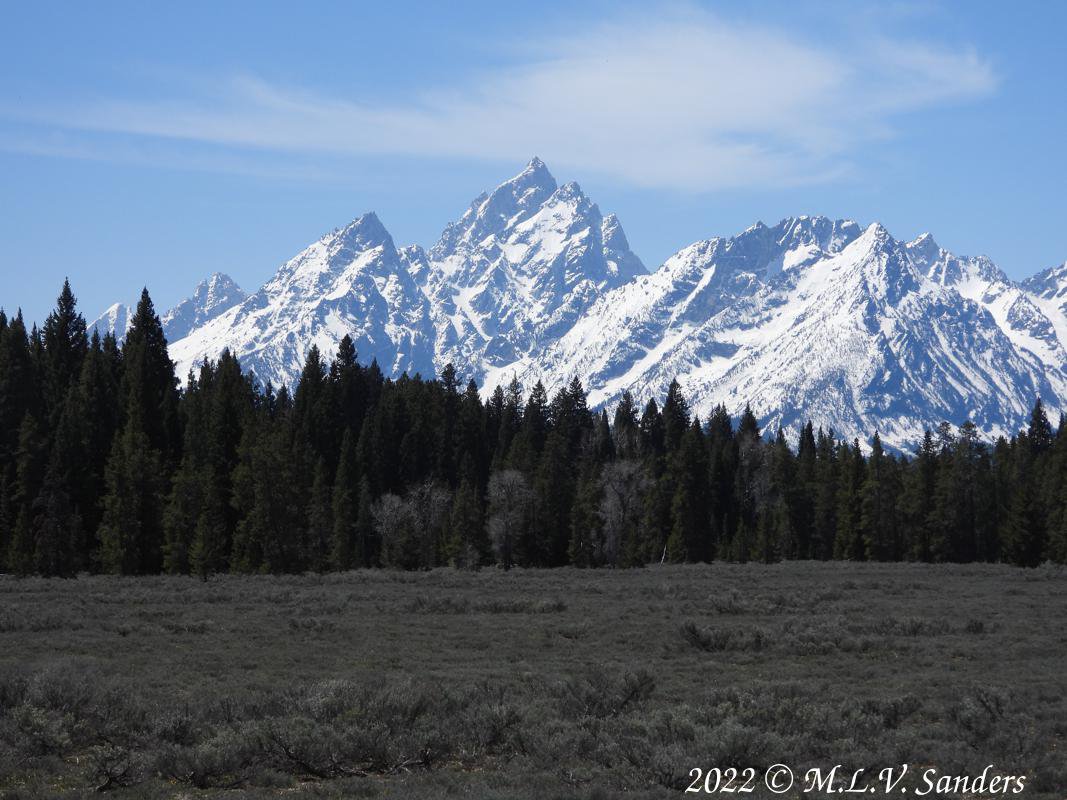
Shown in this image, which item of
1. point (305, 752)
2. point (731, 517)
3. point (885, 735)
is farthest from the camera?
point (731, 517)

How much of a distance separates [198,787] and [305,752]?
1729 millimetres

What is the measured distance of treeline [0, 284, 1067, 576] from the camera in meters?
69.8

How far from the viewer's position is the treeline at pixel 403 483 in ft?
229

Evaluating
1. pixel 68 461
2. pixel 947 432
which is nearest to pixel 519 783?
pixel 68 461

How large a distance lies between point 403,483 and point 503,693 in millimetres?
83400

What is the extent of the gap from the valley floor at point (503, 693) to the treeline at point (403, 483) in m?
22.0

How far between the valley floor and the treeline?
22005 millimetres

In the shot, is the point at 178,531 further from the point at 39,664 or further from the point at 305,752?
the point at 305,752

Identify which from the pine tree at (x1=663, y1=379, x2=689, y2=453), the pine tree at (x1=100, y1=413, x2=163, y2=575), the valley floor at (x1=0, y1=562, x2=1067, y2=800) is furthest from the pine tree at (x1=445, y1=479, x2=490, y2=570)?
the pine tree at (x1=663, y1=379, x2=689, y2=453)

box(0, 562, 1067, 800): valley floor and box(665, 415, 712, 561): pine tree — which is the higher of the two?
box(665, 415, 712, 561): pine tree

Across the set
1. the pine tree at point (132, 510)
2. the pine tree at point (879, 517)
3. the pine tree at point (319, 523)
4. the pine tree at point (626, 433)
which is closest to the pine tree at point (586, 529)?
the pine tree at point (319, 523)

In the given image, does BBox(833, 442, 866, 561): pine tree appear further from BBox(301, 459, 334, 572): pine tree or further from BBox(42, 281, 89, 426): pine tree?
BBox(42, 281, 89, 426): pine tree

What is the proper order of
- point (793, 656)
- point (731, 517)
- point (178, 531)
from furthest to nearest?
point (731, 517), point (178, 531), point (793, 656)

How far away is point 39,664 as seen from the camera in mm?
26141
